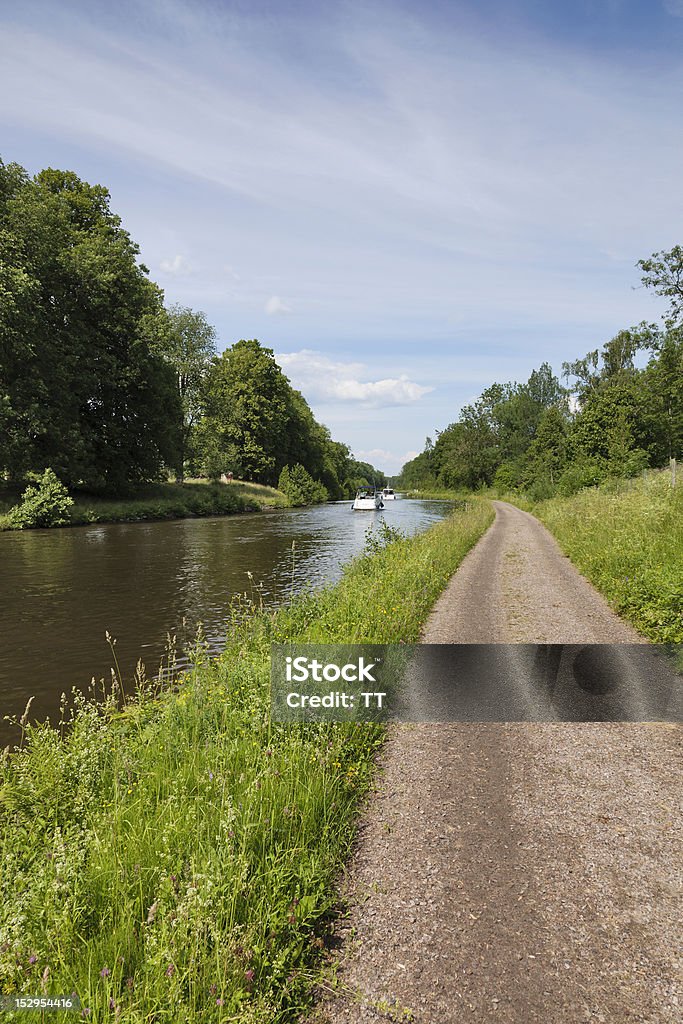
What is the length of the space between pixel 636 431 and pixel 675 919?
61500 millimetres

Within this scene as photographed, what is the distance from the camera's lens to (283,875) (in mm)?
3799

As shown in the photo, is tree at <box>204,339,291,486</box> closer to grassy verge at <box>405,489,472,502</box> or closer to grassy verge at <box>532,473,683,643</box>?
grassy verge at <box>405,489,472,502</box>

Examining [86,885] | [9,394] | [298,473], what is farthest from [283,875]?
[298,473]

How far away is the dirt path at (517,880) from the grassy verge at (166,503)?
33309mm

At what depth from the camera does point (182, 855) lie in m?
3.92

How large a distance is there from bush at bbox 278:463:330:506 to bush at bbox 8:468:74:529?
3577cm

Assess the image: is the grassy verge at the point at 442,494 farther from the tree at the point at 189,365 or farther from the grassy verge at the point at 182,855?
the grassy verge at the point at 182,855

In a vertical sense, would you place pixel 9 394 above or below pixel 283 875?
above

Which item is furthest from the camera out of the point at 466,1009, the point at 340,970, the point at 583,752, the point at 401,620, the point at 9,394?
the point at 9,394

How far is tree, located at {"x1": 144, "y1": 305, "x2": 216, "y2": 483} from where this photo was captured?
52906 millimetres

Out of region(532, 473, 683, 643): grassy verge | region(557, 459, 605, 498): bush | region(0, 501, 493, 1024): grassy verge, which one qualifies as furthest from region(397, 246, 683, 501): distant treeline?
region(0, 501, 493, 1024): grassy verge

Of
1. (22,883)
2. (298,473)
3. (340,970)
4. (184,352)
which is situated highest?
(184,352)

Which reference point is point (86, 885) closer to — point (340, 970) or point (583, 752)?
point (340, 970)

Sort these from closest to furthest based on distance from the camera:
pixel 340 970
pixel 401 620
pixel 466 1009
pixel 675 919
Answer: pixel 466 1009
pixel 340 970
pixel 675 919
pixel 401 620
